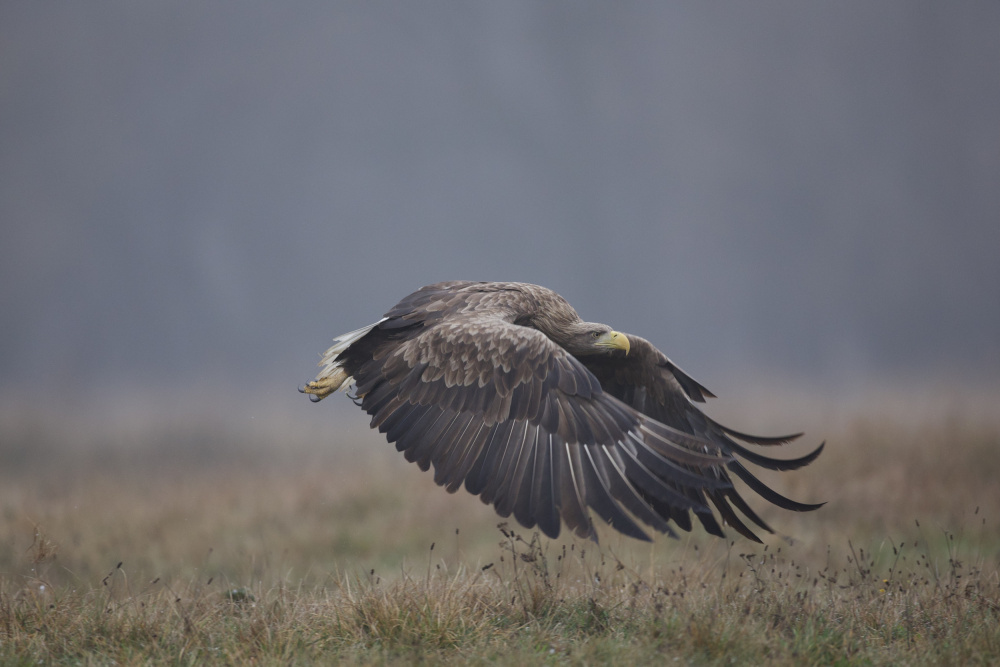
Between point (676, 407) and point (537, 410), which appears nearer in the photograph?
point (537, 410)

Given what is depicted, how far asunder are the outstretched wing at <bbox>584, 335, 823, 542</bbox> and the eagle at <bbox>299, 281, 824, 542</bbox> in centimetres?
1

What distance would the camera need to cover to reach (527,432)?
5.12m

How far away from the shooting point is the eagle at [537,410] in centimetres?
482

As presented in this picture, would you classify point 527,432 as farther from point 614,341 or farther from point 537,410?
point 614,341

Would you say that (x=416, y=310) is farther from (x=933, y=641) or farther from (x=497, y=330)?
(x=933, y=641)

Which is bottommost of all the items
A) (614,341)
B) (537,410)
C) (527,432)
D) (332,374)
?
(527,432)

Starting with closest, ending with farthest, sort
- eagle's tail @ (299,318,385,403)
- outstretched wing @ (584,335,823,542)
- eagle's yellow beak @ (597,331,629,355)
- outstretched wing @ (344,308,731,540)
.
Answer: outstretched wing @ (344,308,731,540)
outstretched wing @ (584,335,823,542)
eagle's yellow beak @ (597,331,629,355)
eagle's tail @ (299,318,385,403)

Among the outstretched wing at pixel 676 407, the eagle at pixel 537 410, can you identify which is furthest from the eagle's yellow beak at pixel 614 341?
the outstretched wing at pixel 676 407

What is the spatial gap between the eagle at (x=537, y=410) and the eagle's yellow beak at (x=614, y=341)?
0.4 inches

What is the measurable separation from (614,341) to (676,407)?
77 centimetres

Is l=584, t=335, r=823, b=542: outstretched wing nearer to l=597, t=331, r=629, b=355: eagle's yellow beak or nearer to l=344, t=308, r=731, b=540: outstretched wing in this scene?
l=344, t=308, r=731, b=540: outstretched wing

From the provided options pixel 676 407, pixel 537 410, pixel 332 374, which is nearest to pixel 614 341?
pixel 676 407

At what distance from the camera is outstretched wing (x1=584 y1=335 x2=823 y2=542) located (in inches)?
235

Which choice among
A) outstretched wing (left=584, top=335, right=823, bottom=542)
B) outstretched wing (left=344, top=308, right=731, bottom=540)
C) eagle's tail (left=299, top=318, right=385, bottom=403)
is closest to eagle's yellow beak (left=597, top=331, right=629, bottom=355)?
outstretched wing (left=584, top=335, right=823, bottom=542)
